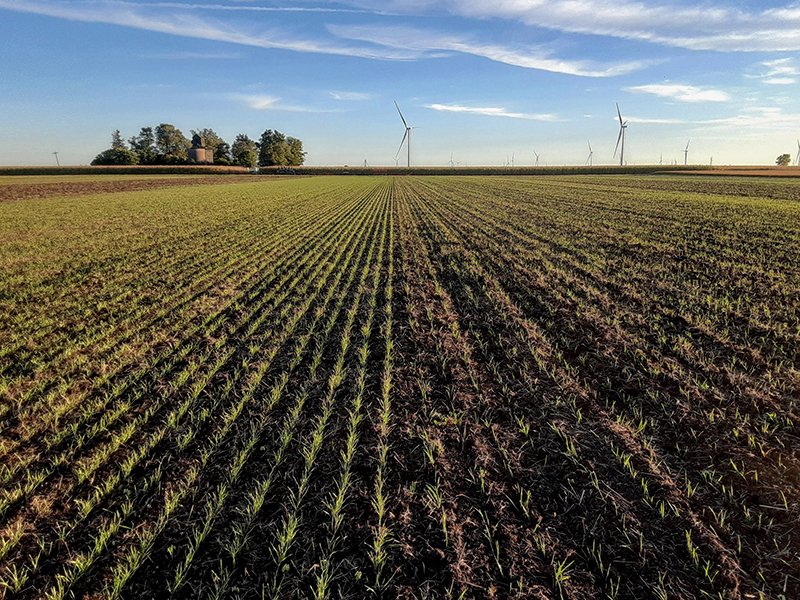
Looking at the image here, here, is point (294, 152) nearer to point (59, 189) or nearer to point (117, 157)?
point (117, 157)

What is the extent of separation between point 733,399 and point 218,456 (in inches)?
269

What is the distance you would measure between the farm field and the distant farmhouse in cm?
14250

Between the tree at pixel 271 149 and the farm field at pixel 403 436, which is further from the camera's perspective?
the tree at pixel 271 149

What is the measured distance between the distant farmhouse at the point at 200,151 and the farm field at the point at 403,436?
468 ft

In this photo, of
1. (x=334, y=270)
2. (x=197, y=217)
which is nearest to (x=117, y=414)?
(x=334, y=270)

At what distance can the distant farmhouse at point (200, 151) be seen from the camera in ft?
435

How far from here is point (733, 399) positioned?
5.46 metres

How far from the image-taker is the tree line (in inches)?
4564

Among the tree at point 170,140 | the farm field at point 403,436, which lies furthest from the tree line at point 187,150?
the farm field at point 403,436

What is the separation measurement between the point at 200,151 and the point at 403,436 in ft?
506

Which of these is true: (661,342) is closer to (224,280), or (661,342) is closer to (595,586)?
(595,586)

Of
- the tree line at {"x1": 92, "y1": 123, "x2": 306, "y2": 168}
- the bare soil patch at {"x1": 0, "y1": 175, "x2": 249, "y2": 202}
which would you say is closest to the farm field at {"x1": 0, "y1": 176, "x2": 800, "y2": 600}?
the bare soil patch at {"x1": 0, "y1": 175, "x2": 249, "y2": 202}

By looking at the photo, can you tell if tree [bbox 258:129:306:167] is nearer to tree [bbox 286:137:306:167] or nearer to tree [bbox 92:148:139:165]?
tree [bbox 286:137:306:167]

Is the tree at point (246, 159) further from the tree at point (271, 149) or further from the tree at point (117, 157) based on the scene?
the tree at point (117, 157)
